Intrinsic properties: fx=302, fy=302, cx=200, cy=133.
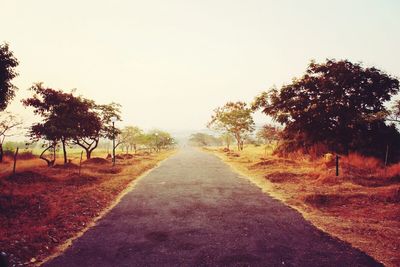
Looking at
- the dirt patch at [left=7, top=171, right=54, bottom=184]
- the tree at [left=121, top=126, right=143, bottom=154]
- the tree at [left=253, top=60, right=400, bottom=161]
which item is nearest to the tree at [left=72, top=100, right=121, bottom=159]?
the dirt patch at [left=7, top=171, right=54, bottom=184]

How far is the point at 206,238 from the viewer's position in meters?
7.60

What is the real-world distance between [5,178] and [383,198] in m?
19.1

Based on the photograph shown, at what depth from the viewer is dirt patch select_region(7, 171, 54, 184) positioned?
17331 millimetres

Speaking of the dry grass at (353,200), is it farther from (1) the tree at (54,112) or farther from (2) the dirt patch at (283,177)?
(1) the tree at (54,112)

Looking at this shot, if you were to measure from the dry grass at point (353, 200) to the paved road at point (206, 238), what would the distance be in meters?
0.68

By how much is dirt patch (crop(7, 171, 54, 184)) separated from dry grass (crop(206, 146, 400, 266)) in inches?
498

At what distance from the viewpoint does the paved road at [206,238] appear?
627 centimetres

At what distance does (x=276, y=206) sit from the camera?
11391mm

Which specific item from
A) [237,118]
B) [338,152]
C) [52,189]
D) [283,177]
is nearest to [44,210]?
[52,189]

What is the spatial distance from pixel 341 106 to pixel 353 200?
1539cm

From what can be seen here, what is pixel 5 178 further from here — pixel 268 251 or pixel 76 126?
pixel 268 251

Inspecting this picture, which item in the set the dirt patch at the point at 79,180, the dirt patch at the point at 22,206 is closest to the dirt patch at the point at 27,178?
the dirt patch at the point at 79,180

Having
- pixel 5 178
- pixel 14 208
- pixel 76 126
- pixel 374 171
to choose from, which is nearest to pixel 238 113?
pixel 76 126

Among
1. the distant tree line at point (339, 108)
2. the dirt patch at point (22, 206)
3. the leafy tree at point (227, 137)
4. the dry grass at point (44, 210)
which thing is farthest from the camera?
the leafy tree at point (227, 137)
